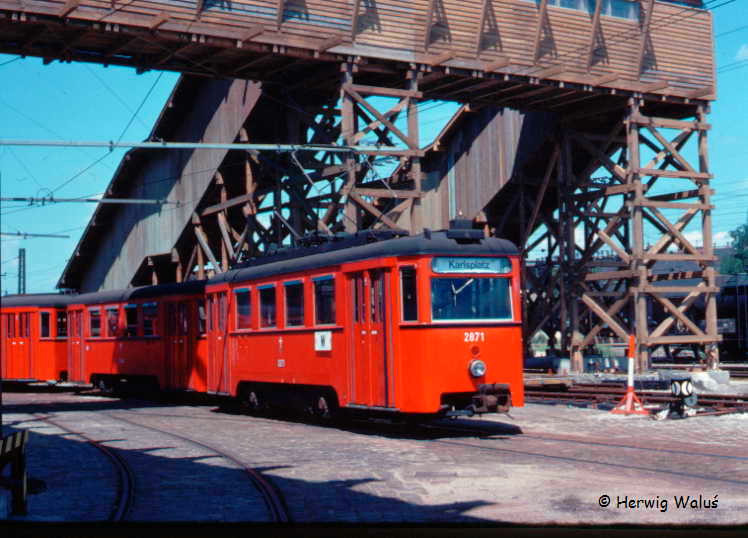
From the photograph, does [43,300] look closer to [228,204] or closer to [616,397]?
[228,204]

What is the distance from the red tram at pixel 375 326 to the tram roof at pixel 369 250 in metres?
0.02

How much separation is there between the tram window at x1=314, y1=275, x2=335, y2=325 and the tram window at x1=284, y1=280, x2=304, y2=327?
52cm

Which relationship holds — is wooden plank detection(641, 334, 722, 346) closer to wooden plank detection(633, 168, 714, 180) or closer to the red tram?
wooden plank detection(633, 168, 714, 180)

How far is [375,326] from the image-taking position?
45.9ft

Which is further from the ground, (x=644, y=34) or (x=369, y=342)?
(x=644, y=34)

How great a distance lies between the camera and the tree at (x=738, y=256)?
7919 centimetres

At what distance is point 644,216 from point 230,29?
12.8m

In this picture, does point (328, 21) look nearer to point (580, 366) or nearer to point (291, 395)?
A: point (291, 395)

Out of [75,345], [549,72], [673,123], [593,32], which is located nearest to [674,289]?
[673,123]

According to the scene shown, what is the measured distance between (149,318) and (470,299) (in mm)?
11153

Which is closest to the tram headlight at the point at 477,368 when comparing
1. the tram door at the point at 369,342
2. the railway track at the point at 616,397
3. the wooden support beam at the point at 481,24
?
the tram door at the point at 369,342

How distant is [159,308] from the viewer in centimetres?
2214

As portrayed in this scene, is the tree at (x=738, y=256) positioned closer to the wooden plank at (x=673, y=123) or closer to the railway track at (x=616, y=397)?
the wooden plank at (x=673, y=123)

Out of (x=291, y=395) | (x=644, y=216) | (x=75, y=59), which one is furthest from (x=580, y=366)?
(x=75, y=59)
